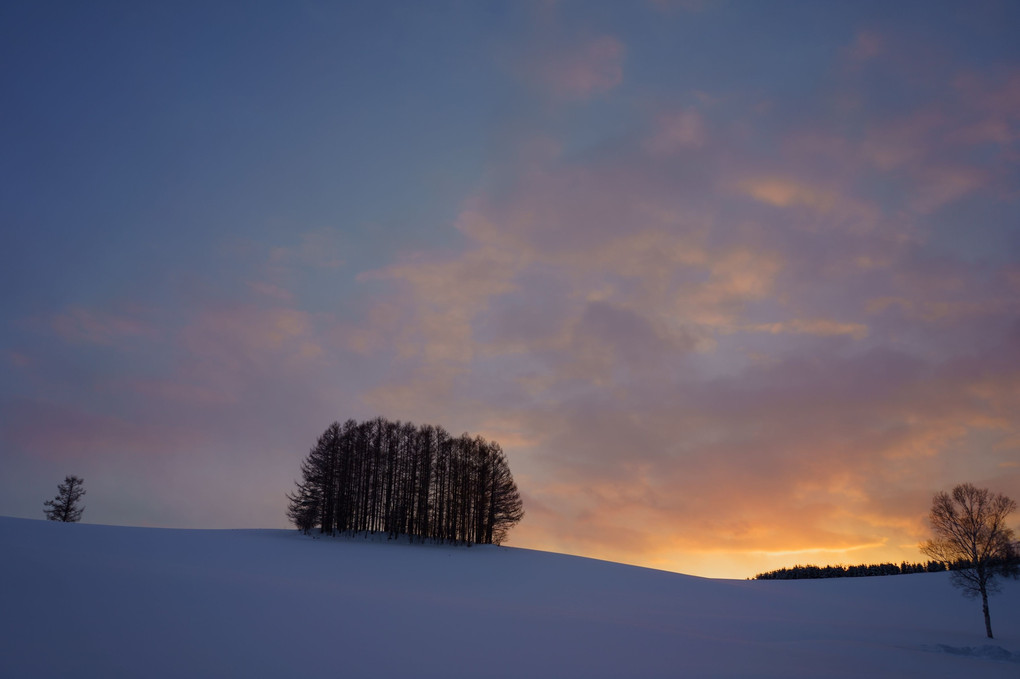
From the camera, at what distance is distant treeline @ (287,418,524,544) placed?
49906mm

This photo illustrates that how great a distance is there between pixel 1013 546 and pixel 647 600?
21474 mm

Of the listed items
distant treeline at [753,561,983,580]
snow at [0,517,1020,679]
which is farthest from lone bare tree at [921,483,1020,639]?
distant treeline at [753,561,983,580]

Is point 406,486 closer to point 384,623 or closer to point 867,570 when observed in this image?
point 384,623

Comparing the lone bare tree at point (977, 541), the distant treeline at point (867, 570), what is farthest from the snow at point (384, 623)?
the distant treeline at point (867, 570)

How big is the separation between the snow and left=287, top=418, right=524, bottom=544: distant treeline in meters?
12.9

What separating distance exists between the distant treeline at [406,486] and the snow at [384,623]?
12.9 m

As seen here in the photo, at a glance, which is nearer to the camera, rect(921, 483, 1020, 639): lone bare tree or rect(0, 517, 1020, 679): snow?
rect(0, 517, 1020, 679): snow

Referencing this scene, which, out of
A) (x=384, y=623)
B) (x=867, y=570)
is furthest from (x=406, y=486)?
(x=867, y=570)

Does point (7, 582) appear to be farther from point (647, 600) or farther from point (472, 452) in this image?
point (472, 452)

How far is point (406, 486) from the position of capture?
2004 inches

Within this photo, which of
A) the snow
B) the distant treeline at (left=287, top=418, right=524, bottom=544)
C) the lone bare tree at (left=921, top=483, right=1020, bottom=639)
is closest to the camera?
the snow

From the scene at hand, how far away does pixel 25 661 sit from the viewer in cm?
1084

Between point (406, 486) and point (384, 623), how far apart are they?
34877mm

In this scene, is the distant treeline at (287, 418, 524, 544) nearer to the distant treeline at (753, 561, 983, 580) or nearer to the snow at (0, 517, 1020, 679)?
the snow at (0, 517, 1020, 679)
